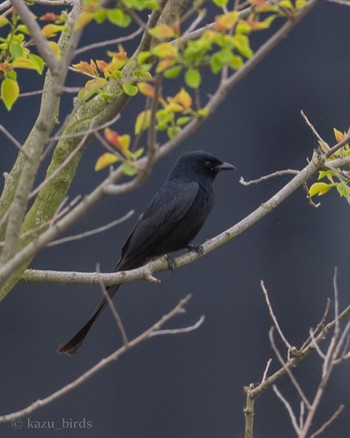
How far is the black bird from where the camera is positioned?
4.46 meters

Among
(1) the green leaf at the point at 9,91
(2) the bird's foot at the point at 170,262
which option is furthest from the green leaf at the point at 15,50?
(2) the bird's foot at the point at 170,262

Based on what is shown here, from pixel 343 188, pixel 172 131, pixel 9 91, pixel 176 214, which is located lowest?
pixel 343 188

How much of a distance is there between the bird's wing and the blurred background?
0.45 metres

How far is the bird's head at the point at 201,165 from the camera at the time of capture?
4.72m

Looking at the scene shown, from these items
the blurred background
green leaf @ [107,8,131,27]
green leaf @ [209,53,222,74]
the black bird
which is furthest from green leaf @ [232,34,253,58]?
the blurred background

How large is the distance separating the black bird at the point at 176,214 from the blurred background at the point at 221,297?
42 centimetres

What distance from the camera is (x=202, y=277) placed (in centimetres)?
502

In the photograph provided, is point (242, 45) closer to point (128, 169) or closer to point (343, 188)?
point (128, 169)

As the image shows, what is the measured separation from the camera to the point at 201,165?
4.75 meters

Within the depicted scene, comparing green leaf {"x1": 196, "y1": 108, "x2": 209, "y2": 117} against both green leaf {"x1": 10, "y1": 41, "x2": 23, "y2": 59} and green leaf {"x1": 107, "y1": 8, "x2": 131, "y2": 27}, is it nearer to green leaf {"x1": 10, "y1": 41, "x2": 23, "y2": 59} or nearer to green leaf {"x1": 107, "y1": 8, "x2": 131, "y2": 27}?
green leaf {"x1": 107, "y1": 8, "x2": 131, "y2": 27}

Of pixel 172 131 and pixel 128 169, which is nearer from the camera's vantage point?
pixel 128 169

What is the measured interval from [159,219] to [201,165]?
1.45 feet

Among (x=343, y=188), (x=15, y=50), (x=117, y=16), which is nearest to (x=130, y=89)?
(x=15, y=50)

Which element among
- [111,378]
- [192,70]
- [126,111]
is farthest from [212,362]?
[192,70]
